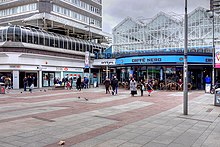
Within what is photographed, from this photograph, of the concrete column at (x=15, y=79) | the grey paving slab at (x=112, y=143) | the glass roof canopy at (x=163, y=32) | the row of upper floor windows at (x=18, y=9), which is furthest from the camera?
the glass roof canopy at (x=163, y=32)

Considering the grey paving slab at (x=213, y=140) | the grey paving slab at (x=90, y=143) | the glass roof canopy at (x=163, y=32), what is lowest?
the grey paving slab at (x=213, y=140)

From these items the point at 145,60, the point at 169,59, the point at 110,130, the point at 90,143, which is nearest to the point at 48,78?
the point at 145,60

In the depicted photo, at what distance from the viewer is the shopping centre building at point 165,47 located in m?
28.4

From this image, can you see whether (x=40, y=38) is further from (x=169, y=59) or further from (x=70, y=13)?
(x=169, y=59)

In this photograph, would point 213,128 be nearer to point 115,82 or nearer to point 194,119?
point 194,119

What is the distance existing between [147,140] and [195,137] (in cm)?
163

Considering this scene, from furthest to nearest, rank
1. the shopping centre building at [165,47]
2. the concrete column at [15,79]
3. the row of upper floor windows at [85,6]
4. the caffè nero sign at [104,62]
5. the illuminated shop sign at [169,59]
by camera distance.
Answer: the row of upper floor windows at [85,6] → the caffè nero sign at [104,62] → the concrete column at [15,79] → the shopping centre building at [165,47] → the illuminated shop sign at [169,59]

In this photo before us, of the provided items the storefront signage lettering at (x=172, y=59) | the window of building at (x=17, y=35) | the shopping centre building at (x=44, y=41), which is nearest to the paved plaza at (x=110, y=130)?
the storefront signage lettering at (x=172, y=59)

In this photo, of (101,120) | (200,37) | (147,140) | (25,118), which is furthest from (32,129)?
(200,37)

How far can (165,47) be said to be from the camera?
168 feet

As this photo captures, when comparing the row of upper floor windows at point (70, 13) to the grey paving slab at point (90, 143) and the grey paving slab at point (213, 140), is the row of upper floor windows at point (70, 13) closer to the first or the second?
the grey paving slab at point (213, 140)

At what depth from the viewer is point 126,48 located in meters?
57.8

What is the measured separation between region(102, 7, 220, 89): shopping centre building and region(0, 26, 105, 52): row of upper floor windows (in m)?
7.75

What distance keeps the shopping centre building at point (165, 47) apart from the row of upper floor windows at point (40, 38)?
7752 mm
